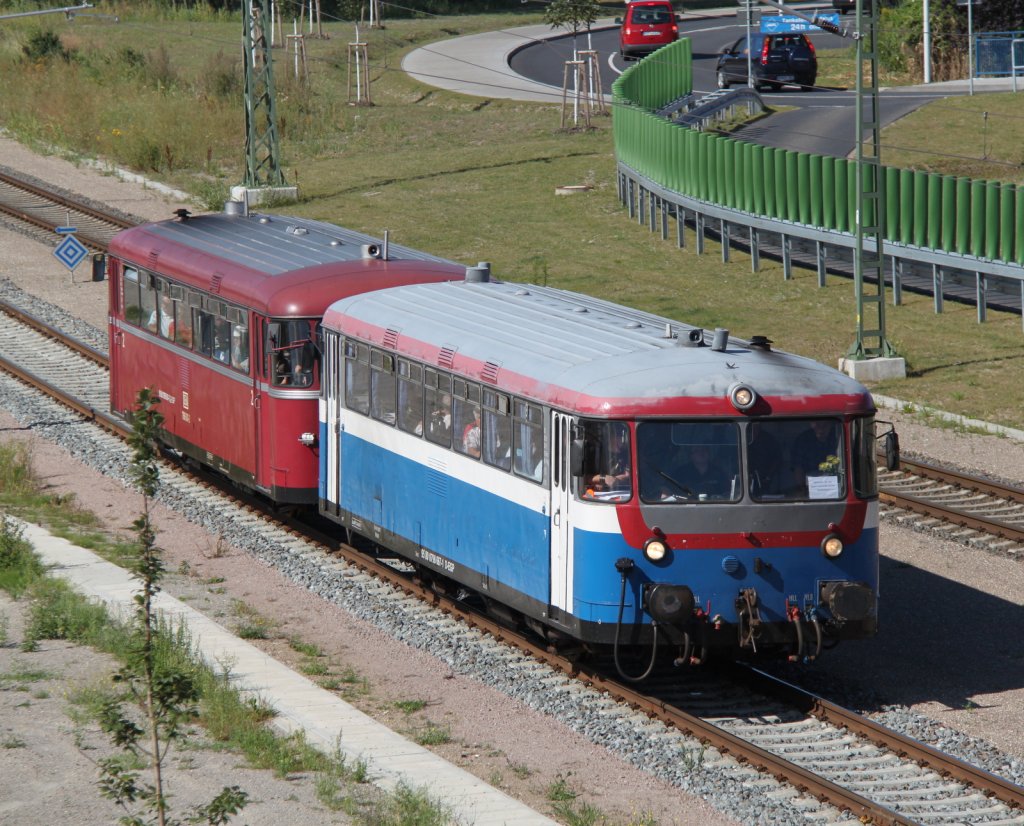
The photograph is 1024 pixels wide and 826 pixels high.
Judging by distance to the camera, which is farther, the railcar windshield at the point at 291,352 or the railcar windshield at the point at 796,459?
the railcar windshield at the point at 291,352

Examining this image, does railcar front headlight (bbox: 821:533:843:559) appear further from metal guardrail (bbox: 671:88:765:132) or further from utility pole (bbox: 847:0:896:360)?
metal guardrail (bbox: 671:88:765:132)

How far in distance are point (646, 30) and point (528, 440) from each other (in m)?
51.2

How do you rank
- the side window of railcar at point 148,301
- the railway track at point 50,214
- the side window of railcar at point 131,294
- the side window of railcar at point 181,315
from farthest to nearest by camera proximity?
the railway track at point 50,214 < the side window of railcar at point 131,294 < the side window of railcar at point 148,301 < the side window of railcar at point 181,315

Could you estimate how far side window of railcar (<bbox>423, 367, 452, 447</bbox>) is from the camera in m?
13.9

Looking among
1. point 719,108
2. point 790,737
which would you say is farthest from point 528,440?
point 719,108

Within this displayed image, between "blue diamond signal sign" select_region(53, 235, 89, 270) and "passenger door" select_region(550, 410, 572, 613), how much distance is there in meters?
19.6

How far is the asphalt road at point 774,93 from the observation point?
41438 mm

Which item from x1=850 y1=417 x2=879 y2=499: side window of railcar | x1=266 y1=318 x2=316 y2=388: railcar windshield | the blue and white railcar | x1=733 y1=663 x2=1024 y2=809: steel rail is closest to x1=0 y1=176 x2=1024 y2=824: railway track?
x1=733 y1=663 x2=1024 y2=809: steel rail

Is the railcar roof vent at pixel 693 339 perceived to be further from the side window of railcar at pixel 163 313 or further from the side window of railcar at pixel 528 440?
the side window of railcar at pixel 163 313

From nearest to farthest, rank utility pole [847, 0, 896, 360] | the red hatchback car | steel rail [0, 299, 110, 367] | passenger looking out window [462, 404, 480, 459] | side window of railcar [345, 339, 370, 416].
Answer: passenger looking out window [462, 404, 480, 459] → side window of railcar [345, 339, 370, 416] → utility pole [847, 0, 896, 360] → steel rail [0, 299, 110, 367] → the red hatchback car

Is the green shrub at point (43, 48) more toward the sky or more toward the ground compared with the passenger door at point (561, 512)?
more toward the sky

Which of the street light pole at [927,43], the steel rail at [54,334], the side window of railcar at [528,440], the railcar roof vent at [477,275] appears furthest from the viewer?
the street light pole at [927,43]

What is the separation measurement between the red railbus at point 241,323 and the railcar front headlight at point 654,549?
18.3 ft

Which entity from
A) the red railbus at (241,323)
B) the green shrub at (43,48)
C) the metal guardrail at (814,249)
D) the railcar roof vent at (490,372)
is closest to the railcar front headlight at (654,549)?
the railcar roof vent at (490,372)
